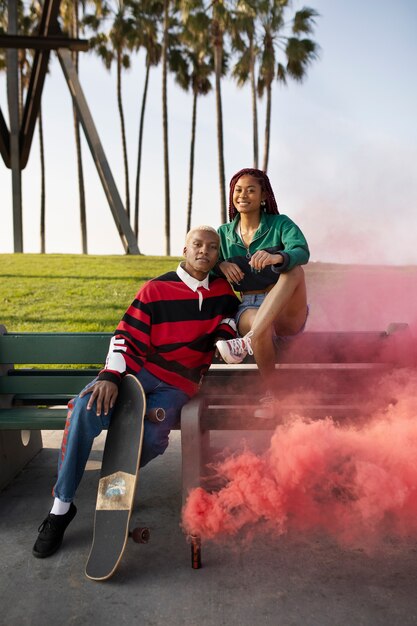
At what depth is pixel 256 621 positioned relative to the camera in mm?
2188

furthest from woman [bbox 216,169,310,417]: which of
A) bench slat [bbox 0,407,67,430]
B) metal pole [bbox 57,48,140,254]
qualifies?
metal pole [bbox 57,48,140,254]

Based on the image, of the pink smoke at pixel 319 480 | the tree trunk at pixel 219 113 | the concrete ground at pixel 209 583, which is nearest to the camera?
the concrete ground at pixel 209 583

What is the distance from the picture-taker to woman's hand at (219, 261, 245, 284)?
318 cm

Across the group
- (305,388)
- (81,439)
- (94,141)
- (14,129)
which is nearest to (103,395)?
(81,439)

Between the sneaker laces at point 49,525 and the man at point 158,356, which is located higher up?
the man at point 158,356

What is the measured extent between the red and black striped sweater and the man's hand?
0.61 feet

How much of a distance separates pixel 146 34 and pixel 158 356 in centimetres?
2745

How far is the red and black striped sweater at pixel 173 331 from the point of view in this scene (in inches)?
117

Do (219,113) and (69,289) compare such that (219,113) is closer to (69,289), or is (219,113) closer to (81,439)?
(69,289)

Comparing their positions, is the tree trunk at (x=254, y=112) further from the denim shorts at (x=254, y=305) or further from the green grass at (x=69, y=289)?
the denim shorts at (x=254, y=305)

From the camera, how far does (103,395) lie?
2.72 m

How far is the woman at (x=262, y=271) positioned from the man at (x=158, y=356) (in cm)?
12

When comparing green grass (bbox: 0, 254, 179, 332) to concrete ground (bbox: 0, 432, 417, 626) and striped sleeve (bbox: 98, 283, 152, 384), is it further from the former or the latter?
concrete ground (bbox: 0, 432, 417, 626)

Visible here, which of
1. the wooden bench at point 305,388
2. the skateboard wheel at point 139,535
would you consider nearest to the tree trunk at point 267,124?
the wooden bench at point 305,388
